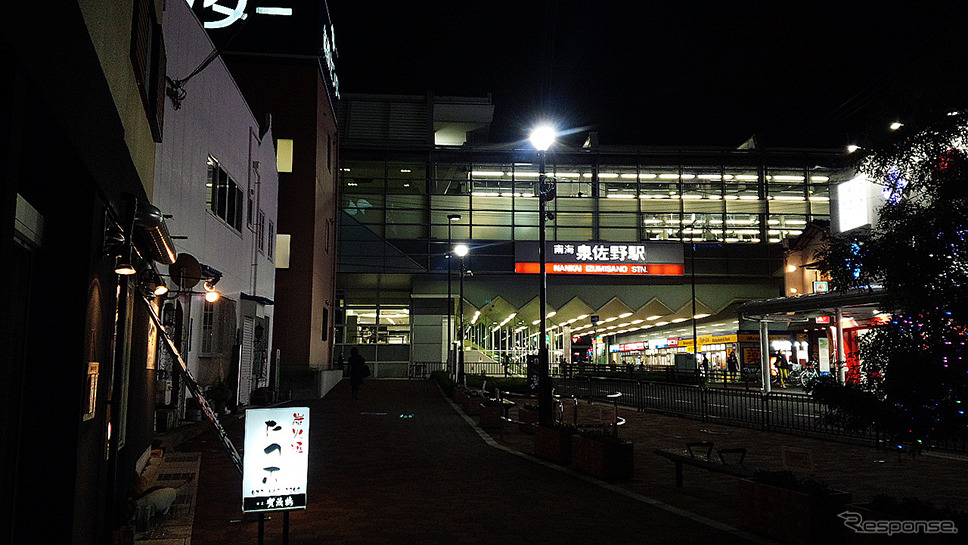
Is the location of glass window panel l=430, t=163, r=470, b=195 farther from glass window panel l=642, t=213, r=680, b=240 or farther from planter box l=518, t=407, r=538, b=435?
planter box l=518, t=407, r=538, b=435

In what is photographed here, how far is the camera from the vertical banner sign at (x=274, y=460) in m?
6.62

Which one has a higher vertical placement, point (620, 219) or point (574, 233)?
point (620, 219)

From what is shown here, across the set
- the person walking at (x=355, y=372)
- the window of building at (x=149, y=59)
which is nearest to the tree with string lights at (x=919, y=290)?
the window of building at (x=149, y=59)

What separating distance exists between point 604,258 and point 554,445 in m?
34.1

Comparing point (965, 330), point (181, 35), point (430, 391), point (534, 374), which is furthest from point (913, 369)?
point (430, 391)

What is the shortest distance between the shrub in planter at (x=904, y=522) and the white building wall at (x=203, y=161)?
1178 centimetres

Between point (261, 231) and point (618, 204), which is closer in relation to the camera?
point (261, 231)

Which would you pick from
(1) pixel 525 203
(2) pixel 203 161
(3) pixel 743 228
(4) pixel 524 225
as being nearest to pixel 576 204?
(1) pixel 525 203

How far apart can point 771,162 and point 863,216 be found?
60.1ft

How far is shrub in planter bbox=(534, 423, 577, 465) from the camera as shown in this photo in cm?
1236

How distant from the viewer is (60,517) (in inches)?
199

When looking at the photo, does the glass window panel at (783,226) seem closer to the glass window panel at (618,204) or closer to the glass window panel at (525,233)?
the glass window panel at (618,204)

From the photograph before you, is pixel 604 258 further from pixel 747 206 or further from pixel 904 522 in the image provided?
pixel 904 522

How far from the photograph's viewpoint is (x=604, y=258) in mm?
45969
